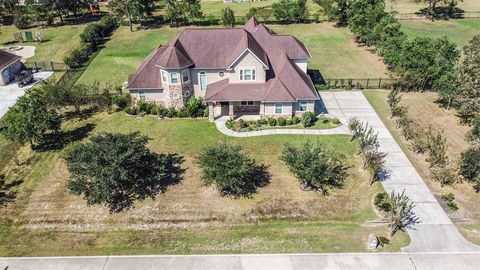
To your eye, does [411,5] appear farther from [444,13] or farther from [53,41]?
[53,41]

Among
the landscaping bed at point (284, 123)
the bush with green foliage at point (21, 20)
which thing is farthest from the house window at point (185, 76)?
the bush with green foliage at point (21, 20)

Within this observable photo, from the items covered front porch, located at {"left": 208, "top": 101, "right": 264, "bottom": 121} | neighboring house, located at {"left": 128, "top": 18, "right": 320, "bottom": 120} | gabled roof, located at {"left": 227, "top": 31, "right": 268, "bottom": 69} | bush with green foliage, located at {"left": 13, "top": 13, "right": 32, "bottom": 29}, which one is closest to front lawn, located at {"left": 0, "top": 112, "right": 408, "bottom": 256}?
covered front porch, located at {"left": 208, "top": 101, "right": 264, "bottom": 121}

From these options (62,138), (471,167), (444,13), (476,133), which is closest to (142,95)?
(62,138)

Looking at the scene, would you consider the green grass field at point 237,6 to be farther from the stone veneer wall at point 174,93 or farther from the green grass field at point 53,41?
the stone veneer wall at point 174,93

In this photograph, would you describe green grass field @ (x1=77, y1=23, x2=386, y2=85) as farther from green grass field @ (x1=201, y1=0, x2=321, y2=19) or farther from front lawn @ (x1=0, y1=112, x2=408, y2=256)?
front lawn @ (x1=0, y1=112, x2=408, y2=256)

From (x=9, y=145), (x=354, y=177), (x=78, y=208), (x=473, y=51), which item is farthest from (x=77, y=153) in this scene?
(x=473, y=51)

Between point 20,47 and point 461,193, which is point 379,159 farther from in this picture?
point 20,47
